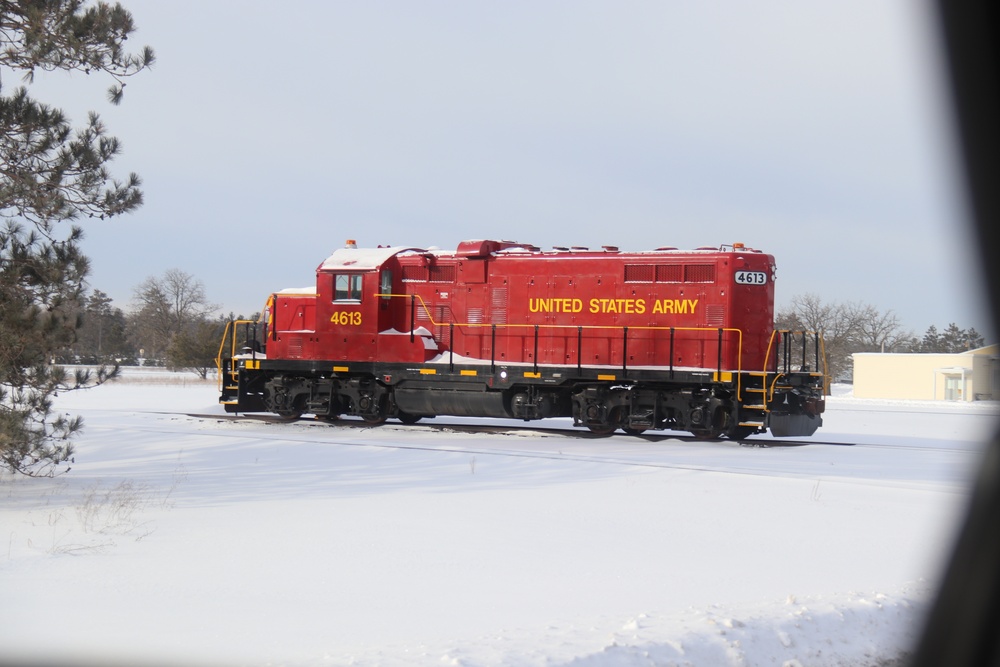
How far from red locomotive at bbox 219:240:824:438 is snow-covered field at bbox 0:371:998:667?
2.74 meters

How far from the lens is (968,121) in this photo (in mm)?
2514

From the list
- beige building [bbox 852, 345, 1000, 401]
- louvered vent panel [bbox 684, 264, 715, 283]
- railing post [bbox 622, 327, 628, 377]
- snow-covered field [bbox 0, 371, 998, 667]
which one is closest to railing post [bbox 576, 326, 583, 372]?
railing post [bbox 622, 327, 628, 377]

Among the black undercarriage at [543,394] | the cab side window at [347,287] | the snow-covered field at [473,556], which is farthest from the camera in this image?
the cab side window at [347,287]

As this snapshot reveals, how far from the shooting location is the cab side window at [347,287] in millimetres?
22562

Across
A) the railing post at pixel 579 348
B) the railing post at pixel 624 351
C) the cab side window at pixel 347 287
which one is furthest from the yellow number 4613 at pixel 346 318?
the railing post at pixel 624 351

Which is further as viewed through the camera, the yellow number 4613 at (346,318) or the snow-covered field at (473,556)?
the yellow number 4613 at (346,318)

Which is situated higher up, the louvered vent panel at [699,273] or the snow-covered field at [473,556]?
the louvered vent panel at [699,273]

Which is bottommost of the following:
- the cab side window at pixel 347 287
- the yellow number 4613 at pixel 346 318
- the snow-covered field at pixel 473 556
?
the snow-covered field at pixel 473 556

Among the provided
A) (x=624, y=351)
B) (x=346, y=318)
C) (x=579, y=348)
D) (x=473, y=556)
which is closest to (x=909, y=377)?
(x=624, y=351)

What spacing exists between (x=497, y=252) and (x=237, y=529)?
12.7 m

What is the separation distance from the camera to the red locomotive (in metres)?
19.6

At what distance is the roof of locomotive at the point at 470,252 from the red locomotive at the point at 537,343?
40mm

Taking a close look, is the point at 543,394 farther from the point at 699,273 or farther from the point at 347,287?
the point at 347,287

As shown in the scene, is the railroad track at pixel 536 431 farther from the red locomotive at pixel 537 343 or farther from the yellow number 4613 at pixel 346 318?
the yellow number 4613 at pixel 346 318
